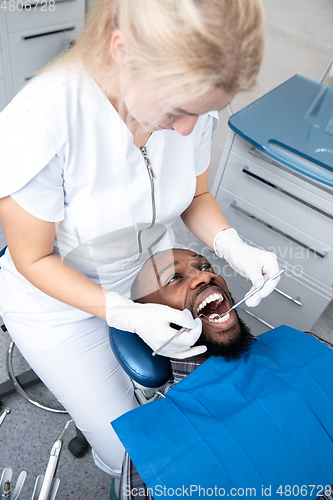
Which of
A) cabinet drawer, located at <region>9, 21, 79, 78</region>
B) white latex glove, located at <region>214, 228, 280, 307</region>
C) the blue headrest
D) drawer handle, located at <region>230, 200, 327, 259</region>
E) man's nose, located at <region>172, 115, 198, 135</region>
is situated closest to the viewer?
man's nose, located at <region>172, 115, 198, 135</region>

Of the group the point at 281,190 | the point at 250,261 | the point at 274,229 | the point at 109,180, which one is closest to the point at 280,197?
the point at 281,190

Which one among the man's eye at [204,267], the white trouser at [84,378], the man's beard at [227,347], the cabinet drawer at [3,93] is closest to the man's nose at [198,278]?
the man's eye at [204,267]

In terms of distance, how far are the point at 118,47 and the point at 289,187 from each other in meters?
0.84

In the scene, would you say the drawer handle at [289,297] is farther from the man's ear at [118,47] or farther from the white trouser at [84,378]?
the man's ear at [118,47]

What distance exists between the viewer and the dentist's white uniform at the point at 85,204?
821 millimetres

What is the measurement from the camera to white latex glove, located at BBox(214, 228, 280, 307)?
1.09 meters

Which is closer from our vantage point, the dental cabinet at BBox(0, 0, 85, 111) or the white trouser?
the white trouser

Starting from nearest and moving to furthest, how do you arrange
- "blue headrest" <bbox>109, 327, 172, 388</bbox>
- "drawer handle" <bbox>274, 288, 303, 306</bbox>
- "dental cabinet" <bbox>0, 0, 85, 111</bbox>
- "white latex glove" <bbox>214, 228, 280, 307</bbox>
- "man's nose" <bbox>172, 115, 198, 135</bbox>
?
1. "man's nose" <bbox>172, 115, 198, 135</bbox>
2. "blue headrest" <bbox>109, 327, 172, 388</bbox>
3. "white latex glove" <bbox>214, 228, 280, 307</bbox>
4. "drawer handle" <bbox>274, 288, 303, 306</bbox>
5. "dental cabinet" <bbox>0, 0, 85, 111</bbox>

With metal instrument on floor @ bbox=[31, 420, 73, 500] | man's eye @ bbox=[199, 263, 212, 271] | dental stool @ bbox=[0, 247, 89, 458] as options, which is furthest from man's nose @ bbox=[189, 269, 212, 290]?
dental stool @ bbox=[0, 247, 89, 458]

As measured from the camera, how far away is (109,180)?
94 cm

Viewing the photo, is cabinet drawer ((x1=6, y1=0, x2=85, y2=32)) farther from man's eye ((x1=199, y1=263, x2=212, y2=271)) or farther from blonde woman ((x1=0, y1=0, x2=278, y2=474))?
man's eye ((x1=199, y1=263, x2=212, y2=271))

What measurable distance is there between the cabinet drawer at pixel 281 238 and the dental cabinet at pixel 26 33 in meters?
1.14

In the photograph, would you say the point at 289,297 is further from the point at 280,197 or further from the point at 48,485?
the point at 48,485

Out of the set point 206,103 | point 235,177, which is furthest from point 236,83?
point 235,177
